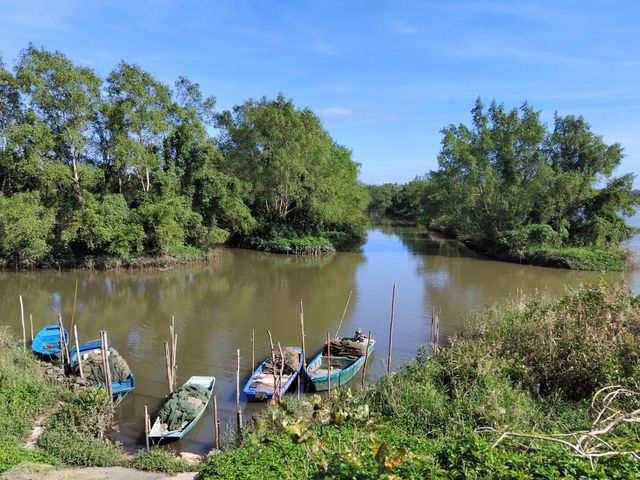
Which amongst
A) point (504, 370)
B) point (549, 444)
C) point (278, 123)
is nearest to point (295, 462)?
point (549, 444)

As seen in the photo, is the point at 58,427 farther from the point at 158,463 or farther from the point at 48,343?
the point at 48,343

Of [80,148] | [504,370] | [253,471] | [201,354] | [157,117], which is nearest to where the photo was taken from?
[253,471]

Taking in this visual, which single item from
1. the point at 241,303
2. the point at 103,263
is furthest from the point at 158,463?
the point at 103,263

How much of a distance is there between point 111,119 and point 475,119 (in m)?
25.9

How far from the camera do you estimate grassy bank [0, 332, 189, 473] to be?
7531 mm

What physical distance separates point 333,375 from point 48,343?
27.6 feet

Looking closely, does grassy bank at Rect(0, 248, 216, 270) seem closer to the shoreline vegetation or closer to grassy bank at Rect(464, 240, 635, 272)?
the shoreline vegetation

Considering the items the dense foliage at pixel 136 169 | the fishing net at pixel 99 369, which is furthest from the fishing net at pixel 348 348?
the dense foliage at pixel 136 169

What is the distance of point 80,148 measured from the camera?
25531 mm

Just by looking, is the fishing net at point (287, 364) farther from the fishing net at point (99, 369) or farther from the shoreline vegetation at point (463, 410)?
the fishing net at point (99, 369)

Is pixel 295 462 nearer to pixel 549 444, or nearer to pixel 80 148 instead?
pixel 549 444

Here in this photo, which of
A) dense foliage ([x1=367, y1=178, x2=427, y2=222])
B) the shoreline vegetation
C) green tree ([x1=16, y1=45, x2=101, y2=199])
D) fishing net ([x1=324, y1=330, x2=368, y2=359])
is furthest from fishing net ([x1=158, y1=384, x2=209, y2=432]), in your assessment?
dense foliage ([x1=367, y1=178, x2=427, y2=222])

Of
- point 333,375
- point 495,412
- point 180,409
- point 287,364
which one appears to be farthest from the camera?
point 287,364

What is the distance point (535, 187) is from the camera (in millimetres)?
32500
